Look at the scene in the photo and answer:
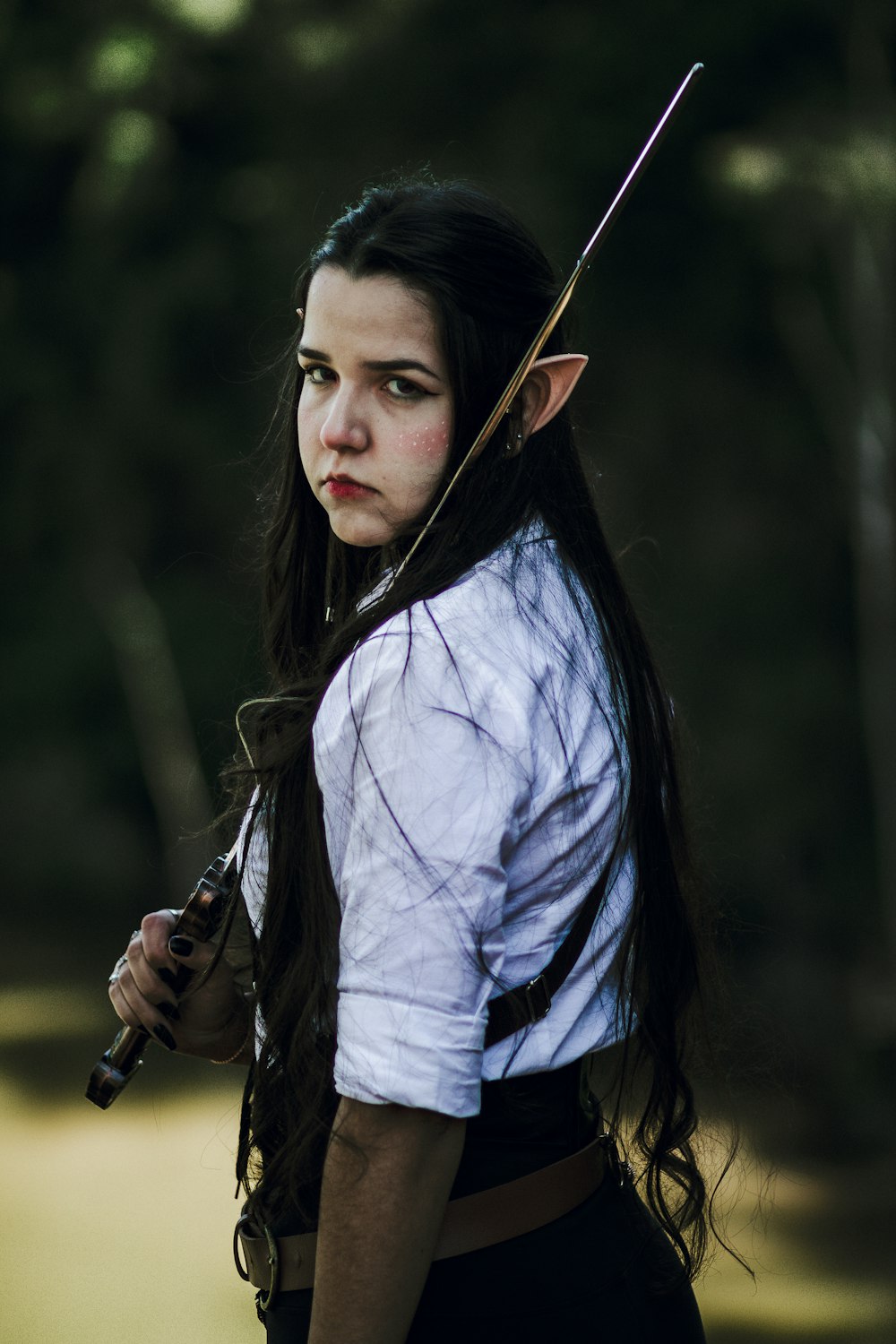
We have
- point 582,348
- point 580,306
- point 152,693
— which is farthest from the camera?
point 152,693

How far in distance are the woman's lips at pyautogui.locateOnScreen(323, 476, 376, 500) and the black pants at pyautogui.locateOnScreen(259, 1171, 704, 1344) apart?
55 centimetres

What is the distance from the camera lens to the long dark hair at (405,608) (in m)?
1.05

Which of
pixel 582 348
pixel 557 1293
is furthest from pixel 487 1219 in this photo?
pixel 582 348

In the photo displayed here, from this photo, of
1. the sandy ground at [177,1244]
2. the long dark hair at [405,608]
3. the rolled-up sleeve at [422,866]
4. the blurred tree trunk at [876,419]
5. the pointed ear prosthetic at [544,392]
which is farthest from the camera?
the blurred tree trunk at [876,419]

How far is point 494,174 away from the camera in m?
6.59

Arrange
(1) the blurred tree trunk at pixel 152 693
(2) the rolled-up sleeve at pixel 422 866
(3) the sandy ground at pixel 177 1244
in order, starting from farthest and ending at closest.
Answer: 1. (1) the blurred tree trunk at pixel 152 693
2. (3) the sandy ground at pixel 177 1244
3. (2) the rolled-up sleeve at pixel 422 866

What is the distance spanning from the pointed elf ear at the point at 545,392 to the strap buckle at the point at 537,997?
0.42 m

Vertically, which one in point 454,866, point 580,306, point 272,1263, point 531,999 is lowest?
point 272,1263

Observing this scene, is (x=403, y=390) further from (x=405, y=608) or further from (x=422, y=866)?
(x=422, y=866)

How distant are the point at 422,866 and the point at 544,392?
0.41 metres

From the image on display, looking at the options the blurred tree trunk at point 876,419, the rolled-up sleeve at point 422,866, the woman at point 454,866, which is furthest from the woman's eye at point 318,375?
the blurred tree trunk at point 876,419

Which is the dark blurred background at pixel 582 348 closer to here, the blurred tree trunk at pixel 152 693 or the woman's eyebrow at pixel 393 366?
the blurred tree trunk at pixel 152 693

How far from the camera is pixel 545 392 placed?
117 centimetres

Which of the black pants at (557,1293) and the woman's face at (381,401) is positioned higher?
the woman's face at (381,401)
